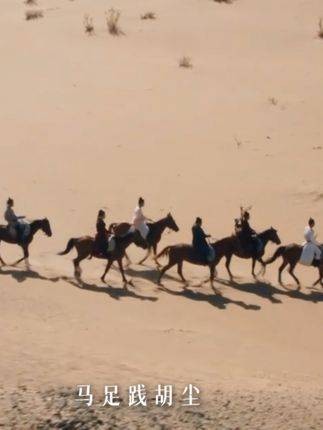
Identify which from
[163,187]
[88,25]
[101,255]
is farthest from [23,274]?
[88,25]

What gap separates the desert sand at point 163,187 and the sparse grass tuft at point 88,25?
0.40m

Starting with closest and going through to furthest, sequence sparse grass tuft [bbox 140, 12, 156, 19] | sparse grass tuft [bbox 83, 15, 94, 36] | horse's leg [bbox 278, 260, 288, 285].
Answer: horse's leg [bbox 278, 260, 288, 285] < sparse grass tuft [bbox 83, 15, 94, 36] < sparse grass tuft [bbox 140, 12, 156, 19]

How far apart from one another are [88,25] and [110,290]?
22484mm

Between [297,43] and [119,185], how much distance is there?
44.5ft

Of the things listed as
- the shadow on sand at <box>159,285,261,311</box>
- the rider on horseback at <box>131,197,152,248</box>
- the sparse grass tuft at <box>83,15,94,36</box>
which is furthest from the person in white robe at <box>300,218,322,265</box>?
the sparse grass tuft at <box>83,15,94,36</box>

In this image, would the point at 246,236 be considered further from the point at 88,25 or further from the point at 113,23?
the point at 88,25

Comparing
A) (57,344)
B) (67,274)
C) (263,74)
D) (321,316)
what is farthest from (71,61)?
(57,344)

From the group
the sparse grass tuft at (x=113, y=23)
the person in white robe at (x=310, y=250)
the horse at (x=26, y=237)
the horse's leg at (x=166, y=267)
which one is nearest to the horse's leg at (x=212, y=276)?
the horse's leg at (x=166, y=267)

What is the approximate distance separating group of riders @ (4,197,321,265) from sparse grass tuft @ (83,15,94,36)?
1999 cm

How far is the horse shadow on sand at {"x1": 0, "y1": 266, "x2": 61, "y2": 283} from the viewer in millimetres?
Result: 19812

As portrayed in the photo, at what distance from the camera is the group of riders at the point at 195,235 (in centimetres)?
1984

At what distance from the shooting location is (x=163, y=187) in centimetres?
2670

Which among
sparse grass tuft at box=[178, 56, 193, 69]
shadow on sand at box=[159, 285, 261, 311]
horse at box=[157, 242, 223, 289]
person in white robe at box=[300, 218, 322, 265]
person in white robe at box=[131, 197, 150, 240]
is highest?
sparse grass tuft at box=[178, 56, 193, 69]

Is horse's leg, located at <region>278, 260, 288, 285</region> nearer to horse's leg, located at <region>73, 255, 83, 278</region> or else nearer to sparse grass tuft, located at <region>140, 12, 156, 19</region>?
horse's leg, located at <region>73, 255, 83, 278</region>
